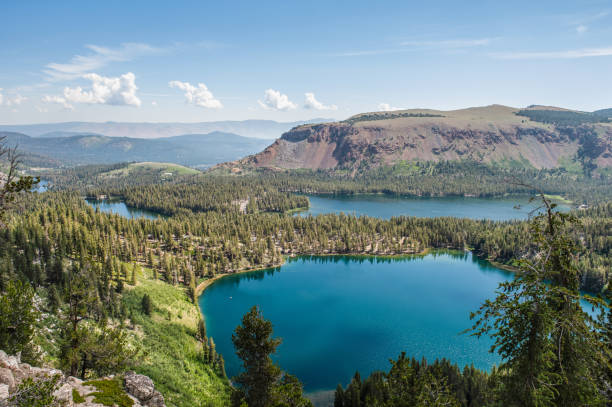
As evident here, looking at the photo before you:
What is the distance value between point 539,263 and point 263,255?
119 meters

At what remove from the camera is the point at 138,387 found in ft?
106

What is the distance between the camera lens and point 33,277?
204 ft

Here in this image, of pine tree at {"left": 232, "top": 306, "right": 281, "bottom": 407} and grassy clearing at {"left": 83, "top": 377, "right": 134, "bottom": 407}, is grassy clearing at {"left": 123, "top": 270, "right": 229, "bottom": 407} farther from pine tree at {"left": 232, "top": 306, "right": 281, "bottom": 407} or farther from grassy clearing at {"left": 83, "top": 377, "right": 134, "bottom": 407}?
pine tree at {"left": 232, "top": 306, "right": 281, "bottom": 407}

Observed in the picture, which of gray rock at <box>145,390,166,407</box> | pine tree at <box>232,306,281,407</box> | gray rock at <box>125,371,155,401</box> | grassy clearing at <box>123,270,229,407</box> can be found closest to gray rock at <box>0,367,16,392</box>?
gray rock at <box>125,371,155,401</box>

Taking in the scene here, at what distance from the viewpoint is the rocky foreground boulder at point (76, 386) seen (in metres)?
21.9

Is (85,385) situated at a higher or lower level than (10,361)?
lower

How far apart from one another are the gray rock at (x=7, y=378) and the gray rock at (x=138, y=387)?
11694mm

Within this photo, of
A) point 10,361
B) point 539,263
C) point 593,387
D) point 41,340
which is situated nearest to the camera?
point 593,387

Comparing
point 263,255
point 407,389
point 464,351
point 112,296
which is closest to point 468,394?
point 464,351

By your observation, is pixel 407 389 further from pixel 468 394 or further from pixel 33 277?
pixel 33 277

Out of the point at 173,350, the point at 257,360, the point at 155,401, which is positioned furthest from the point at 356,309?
the point at 155,401

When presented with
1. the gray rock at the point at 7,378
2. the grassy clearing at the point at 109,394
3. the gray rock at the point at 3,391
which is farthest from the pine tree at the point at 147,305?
the gray rock at the point at 3,391

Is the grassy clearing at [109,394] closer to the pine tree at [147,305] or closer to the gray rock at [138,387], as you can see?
the gray rock at [138,387]

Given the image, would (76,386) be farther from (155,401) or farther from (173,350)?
(173,350)
